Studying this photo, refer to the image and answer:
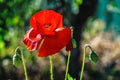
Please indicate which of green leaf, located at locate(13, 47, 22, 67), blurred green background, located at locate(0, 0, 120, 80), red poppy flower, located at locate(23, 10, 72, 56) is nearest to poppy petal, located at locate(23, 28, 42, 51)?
red poppy flower, located at locate(23, 10, 72, 56)

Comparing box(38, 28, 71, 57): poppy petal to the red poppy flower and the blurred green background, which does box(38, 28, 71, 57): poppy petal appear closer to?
the red poppy flower

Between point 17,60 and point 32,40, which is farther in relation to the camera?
point 17,60

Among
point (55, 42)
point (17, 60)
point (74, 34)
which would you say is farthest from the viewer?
point (74, 34)

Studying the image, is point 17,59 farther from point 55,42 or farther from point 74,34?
point 74,34

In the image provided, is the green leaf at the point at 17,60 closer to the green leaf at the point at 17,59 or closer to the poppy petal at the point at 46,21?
the green leaf at the point at 17,59

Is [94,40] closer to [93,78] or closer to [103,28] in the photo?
[103,28]

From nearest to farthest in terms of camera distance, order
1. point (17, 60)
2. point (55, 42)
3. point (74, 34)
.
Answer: point (55, 42) → point (17, 60) → point (74, 34)

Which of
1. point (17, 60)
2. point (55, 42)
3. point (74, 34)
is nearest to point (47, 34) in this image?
point (55, 42)
